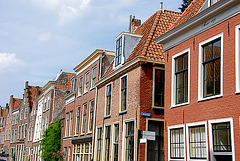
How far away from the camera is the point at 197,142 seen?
1207cm

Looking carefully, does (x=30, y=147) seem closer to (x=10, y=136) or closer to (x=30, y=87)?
(x=30, y=87)

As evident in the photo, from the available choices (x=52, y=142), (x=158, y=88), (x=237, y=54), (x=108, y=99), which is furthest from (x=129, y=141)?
(x=52, y=142)

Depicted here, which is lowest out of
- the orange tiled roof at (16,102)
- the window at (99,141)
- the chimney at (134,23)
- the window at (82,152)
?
the window at (82,152)

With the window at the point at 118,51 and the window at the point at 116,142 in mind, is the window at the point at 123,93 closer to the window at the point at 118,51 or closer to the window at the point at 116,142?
the window at the point at 116,142

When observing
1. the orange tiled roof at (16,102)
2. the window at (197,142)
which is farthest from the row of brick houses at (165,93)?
the orange tiled roof at (16,102)

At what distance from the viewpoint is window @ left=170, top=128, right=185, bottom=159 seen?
42.7 ft

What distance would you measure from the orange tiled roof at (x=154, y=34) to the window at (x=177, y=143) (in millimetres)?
5106

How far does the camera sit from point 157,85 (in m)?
17.4

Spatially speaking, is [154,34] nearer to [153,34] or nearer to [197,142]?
[153,34]

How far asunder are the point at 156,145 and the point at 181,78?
180 inches

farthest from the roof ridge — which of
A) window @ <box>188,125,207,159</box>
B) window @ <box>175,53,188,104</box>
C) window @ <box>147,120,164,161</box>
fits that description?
window @ <box>188,125,207,159</box>

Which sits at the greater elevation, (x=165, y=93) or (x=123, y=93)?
(x=123, y=93)

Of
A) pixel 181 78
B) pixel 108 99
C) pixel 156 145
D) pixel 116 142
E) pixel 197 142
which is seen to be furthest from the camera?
pixel 108 99

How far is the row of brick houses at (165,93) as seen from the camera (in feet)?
36.2
